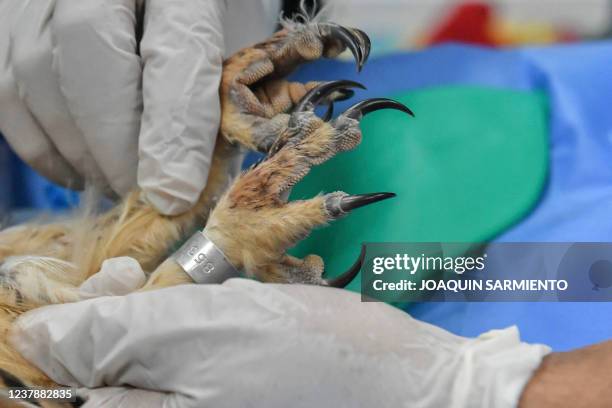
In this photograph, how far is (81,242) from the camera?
0.94 metres

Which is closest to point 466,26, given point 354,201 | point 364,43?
point 364,43

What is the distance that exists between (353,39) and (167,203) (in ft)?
1.09

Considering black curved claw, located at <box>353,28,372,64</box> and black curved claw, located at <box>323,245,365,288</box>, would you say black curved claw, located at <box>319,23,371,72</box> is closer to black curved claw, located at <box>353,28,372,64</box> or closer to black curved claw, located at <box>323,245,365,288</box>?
black curved claw, located at <box>353,28,372,64</box>

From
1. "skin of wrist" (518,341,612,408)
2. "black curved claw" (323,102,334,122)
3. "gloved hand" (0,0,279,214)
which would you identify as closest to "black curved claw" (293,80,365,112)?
"black curved claw" (323,102,334,122)

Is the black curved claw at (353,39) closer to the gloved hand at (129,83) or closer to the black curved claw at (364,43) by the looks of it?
the black curved claw at (364,43)

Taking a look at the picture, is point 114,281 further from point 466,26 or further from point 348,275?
point 466,26

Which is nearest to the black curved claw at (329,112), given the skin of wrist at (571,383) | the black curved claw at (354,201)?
the black curved claw at (354,201)

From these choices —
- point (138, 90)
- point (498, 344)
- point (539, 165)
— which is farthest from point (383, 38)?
point (498, 344)

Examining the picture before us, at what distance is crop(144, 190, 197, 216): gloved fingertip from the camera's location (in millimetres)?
890

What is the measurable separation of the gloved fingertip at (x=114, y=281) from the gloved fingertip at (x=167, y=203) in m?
0.10

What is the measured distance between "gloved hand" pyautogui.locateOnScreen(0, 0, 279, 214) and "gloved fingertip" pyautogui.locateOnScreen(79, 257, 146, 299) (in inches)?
4.2

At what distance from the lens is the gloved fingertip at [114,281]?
2.68ft

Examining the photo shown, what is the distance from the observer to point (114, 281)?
2.68 ft

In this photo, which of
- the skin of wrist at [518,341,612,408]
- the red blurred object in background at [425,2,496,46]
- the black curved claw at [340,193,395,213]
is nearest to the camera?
the skin of wrist at [518,341,612,408]
